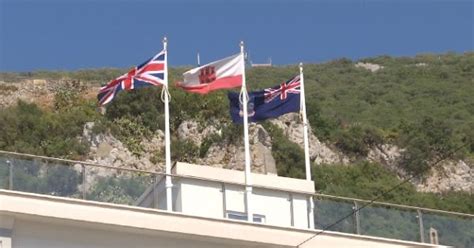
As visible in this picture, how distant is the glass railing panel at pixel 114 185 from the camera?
68.2ft

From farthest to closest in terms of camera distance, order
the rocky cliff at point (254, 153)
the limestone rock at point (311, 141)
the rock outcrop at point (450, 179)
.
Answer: the rock outcrop at point (450, 179), the limestone rock at point (311, 141), the rocky cliff at point (254, 153)

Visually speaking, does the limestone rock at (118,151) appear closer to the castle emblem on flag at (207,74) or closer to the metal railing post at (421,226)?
the castle emblem on flag at (207,74)

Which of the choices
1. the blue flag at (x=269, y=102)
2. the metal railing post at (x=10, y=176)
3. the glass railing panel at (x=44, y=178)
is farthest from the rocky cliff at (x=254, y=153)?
the metal railing post at (x=10, y=176)

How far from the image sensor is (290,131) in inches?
2534

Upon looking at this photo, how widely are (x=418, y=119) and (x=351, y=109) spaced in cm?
632

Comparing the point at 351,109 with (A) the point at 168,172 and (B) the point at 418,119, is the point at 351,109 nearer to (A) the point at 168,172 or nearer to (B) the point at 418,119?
(B) the point at 418,119

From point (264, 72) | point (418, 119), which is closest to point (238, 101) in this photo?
point (418, 119)

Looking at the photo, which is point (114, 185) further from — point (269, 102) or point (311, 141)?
point (311, 141)

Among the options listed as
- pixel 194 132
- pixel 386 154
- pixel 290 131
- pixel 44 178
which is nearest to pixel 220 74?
pixel 44 178

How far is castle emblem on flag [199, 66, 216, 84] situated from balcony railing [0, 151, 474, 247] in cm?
514

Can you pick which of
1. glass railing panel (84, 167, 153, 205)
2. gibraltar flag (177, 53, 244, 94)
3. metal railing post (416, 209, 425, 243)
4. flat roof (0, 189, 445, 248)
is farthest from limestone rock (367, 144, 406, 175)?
glass railing panel (84, 167, 153, 205)

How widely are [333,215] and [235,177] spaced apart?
98.2 inches

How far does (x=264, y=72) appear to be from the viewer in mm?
90812

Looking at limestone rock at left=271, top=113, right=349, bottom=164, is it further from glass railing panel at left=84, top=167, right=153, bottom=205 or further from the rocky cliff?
glass railing panel at left=84, top=167, right=153, bottom=205
